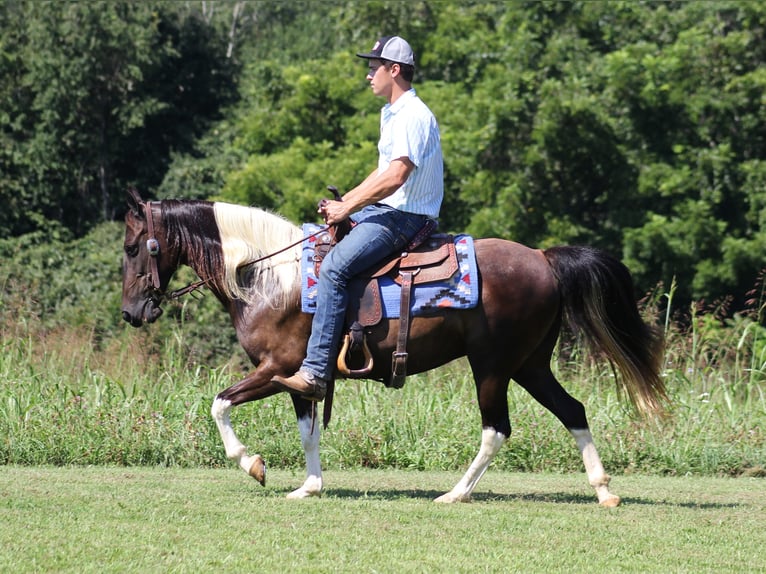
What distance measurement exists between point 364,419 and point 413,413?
0.48m

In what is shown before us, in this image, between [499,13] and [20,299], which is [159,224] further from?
[499,13]

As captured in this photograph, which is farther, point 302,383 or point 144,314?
point 144,314

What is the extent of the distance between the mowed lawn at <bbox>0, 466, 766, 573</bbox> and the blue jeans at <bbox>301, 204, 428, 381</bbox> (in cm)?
93

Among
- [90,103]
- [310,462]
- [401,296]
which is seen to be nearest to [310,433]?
[310,462]

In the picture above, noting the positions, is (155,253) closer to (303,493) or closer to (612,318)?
(303,493)

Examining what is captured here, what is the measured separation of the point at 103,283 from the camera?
1162 inches

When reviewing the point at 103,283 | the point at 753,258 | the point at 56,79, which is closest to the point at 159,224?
the point at 753,258

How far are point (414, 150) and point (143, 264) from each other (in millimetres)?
2050

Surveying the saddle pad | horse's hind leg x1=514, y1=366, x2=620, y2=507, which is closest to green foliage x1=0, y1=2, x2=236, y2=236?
the saddle pad

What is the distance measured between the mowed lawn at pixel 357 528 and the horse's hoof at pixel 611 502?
0.05 m

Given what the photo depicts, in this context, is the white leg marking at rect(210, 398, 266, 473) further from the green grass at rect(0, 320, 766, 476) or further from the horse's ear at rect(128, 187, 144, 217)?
the green grass at rect(0, 320, 766, 476)

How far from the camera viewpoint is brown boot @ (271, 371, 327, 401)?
7492mm

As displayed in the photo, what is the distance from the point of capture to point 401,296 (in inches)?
300

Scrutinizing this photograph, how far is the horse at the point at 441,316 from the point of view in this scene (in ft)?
25.3
